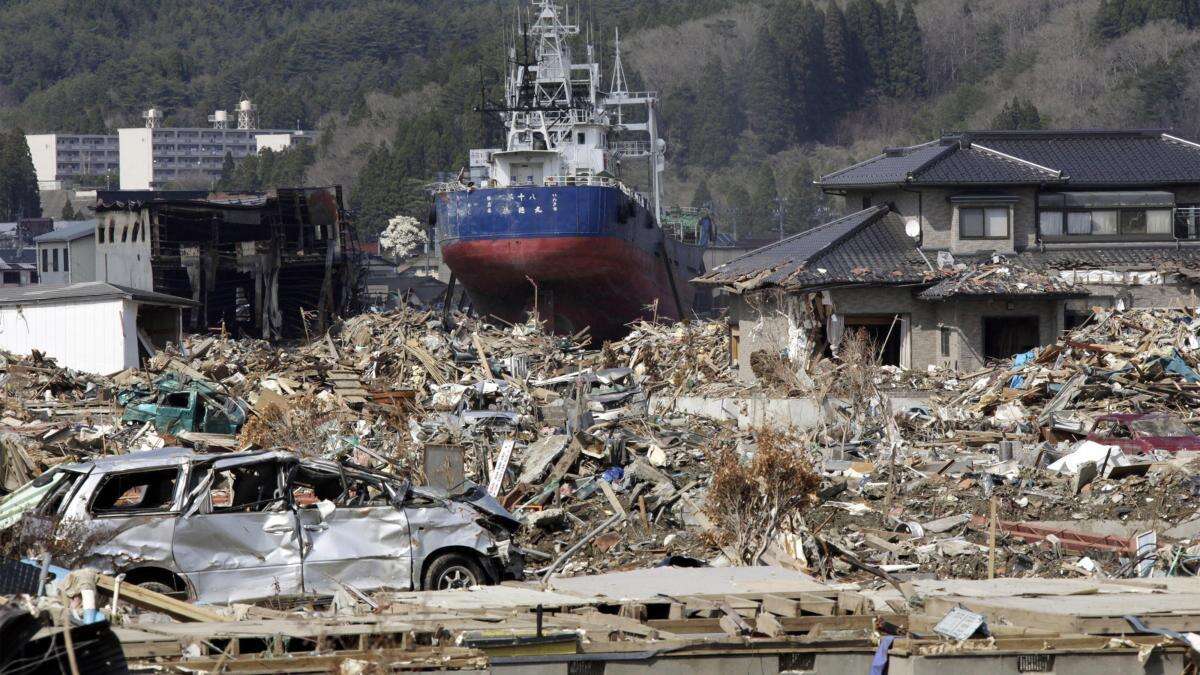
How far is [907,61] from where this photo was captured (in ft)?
471

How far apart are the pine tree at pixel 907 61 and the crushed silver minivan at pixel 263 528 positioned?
5369 inches

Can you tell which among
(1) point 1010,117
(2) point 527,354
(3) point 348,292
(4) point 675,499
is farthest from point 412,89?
(4) point 675,499

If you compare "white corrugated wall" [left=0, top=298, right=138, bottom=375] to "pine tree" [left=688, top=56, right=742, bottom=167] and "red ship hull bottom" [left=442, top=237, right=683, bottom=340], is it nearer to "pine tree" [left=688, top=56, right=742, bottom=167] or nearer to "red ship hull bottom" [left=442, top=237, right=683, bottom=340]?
"red ship hull bottom" [left=442, top=237, right=683, bottom=340]

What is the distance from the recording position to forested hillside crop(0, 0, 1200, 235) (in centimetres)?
11819

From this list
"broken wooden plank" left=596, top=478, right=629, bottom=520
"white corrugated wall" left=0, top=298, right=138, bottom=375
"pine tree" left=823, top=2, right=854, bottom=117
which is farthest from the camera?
"pine tree" left=823, top=2, right=854, bottom=117

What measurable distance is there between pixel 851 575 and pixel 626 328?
40.5m

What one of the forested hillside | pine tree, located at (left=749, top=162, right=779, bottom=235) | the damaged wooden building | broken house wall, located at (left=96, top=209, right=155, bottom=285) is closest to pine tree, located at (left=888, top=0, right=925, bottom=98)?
the forested hillside

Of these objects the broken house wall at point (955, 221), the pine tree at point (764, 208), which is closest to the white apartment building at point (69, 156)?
the pine tree at point (764, 208)

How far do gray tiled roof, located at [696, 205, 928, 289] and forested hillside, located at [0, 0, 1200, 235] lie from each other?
71.0 metres

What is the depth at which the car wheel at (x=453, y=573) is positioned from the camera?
1177 centimetres

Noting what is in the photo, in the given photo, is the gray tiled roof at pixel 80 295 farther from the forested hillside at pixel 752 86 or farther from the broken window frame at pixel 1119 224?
the forested hillside at pixel 752 86

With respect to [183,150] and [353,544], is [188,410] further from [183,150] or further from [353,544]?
[183,150]

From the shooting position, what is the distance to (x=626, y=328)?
5359cm

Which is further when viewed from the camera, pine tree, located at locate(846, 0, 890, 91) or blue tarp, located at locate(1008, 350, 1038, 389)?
pine tree, located at locate(846, 0, 890, 91)
